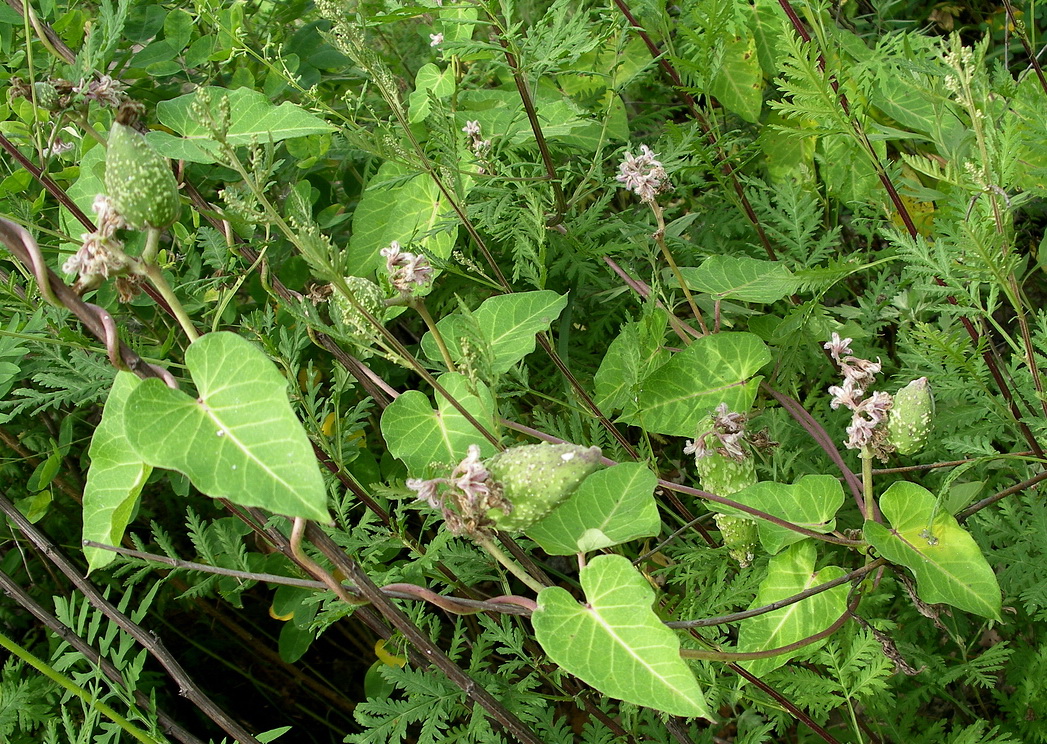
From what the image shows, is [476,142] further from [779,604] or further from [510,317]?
[779,604]

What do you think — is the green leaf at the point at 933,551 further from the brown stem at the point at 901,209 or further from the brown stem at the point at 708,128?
the brown stem at the point at 708,128

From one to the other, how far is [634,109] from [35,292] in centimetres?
123

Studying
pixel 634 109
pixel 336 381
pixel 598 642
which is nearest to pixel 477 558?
pixel 336 381

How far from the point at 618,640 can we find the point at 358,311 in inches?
13.8

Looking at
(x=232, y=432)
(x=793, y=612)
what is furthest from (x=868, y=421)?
Result: (x=232, y=432)

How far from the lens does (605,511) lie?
30.4 inches

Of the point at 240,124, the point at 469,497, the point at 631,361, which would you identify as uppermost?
the point at 240,124

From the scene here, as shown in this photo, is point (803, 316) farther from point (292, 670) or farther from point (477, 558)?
point (292, 670)

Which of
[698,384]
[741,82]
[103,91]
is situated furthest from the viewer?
[741,82]

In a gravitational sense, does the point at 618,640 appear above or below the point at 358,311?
below

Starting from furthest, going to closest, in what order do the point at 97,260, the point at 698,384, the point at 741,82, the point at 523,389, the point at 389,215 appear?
the point at 741,82
the point at 389,215
the point at 523,389
the point at 698,384
the point at 97,260

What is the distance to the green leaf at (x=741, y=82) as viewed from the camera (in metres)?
1.50

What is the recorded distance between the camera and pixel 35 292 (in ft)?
3.79

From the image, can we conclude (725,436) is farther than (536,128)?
No
